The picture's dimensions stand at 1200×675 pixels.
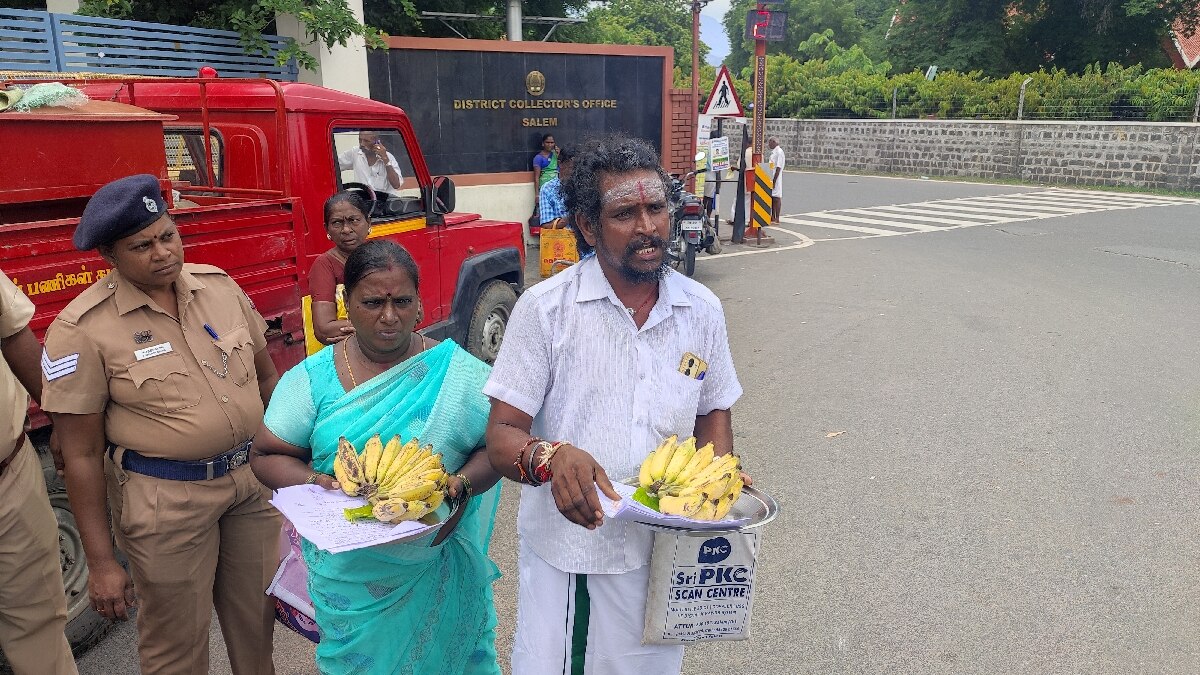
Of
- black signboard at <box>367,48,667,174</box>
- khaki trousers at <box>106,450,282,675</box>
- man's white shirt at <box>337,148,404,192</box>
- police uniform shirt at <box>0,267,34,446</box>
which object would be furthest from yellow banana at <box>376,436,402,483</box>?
black signboard at <box>367,48,667,174</box>

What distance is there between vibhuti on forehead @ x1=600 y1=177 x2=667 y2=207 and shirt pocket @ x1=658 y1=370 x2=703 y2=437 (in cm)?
43

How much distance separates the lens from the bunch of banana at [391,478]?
209 centimetres

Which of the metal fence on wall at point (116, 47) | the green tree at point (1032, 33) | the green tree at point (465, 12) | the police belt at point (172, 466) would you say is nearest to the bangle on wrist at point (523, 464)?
the police belt at point (172, 466)

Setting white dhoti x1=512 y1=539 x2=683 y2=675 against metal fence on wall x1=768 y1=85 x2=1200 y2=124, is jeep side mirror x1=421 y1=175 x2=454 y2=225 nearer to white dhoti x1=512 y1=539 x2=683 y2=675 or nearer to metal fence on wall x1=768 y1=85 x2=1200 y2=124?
white dhoti x1=512 y1=539 x2=683 y2=675

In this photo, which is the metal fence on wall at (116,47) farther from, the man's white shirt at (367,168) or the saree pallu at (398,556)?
the saree pallu at (398,556)

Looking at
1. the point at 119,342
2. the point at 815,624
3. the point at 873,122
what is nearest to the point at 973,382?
the point at 815,624

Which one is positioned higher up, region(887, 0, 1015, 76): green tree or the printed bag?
region(887, 0, 1015, 76): green tree

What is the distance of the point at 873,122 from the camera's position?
95.8ft

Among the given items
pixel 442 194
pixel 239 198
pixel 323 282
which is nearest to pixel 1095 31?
pixel 442 194

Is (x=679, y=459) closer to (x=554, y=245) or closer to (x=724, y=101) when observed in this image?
(x=554, y=245)

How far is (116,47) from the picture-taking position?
832 cm

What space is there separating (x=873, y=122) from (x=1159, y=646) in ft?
91.4

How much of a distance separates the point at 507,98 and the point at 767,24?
4.12 meters

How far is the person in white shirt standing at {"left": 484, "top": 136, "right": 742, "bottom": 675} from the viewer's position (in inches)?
83.7
